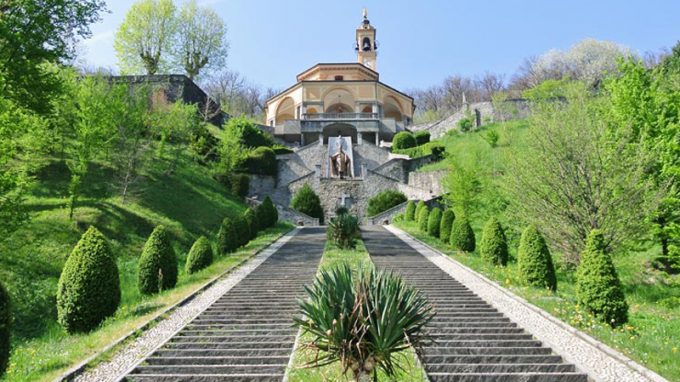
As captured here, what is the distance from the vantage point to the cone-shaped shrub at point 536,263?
10.8m

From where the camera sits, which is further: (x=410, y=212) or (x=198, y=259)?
(x=410, y=212)

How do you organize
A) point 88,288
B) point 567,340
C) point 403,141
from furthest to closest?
1. point 403,141
2. point 88,288
3. point 567,340

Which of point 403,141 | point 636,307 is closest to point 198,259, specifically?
point 636,307

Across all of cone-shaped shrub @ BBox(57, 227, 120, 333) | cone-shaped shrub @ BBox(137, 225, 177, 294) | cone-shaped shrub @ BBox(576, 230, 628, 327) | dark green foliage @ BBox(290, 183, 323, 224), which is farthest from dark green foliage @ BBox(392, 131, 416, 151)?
cone-shaped shrub @ BBox(57, 227, 120, 333)

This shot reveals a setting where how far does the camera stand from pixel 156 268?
1116 centimetres

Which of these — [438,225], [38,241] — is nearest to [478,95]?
[438,225]

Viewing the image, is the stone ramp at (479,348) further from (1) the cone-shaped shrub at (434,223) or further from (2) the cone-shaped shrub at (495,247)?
(1) the cone-shaped shrub at (434,223)

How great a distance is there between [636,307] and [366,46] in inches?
2310

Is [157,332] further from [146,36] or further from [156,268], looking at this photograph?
[146,36]

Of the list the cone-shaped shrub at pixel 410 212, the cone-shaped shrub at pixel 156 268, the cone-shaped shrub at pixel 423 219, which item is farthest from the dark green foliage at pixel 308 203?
the cone-shaped shrub at pixel 156 268

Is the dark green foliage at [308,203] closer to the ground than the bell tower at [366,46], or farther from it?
closer to the ground

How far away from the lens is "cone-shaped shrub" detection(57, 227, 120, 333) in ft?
26.8

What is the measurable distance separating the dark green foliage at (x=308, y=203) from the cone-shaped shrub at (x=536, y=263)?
65.8ft

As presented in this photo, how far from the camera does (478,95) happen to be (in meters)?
77.2
